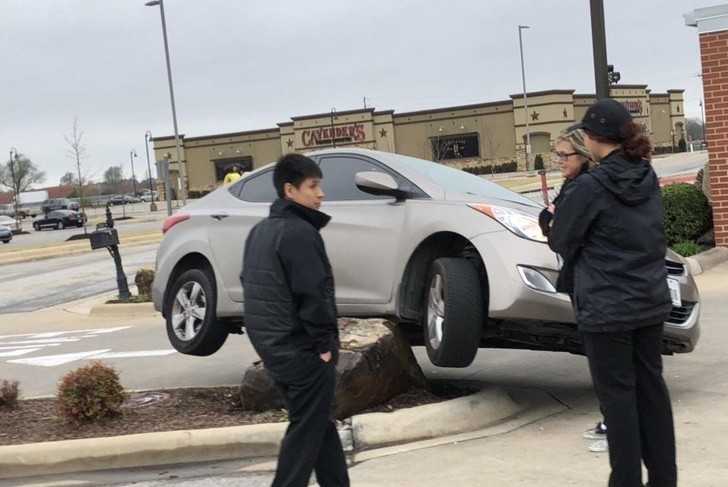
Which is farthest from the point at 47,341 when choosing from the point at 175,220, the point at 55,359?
the point at 175,220

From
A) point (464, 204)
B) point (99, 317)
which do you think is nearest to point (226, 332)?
point (464, 204)

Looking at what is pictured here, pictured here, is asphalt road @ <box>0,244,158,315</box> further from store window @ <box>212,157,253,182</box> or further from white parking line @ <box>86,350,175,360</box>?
store window @ <box>212,157,253,182</box>

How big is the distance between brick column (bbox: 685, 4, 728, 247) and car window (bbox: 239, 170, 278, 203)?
25.8ft

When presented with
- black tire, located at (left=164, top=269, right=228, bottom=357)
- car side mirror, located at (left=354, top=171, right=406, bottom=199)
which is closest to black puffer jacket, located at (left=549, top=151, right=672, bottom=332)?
car side mirror, located at (left=354, top=171, right=406, bottom=199)

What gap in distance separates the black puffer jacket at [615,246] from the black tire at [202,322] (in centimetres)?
393

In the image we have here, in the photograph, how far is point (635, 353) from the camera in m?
3.88

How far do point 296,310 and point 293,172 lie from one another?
2.08 feet

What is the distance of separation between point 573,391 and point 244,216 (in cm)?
289

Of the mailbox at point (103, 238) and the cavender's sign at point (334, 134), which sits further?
the cavender's sign at point (334, 134)

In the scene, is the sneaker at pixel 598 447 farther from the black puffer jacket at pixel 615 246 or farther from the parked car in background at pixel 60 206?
the parked car in background at pixel 60 206

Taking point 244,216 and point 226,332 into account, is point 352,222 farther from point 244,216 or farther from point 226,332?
point 226,332

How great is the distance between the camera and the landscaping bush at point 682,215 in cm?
1338

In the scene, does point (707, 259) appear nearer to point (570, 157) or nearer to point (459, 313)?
point (459, 313)

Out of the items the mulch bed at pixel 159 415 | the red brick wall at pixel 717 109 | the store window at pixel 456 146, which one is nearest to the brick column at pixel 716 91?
the red brick wall at pixel 717 109
